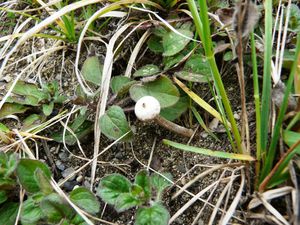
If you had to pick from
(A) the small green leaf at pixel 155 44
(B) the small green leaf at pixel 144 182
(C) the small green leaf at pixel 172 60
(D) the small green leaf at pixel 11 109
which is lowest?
(B) the small green leaf at pixel 144 182

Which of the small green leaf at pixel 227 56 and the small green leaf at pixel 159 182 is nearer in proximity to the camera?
the small green leaf at pixel 159 182

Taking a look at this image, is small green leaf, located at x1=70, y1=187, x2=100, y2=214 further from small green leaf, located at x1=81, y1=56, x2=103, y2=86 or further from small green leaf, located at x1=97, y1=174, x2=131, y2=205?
small green leaf, located at x1=81, y1=56, x2=103, y2=86

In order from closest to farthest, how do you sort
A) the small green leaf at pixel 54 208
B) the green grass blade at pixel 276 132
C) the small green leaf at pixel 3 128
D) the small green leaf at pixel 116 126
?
the green grass blade at pixel 276 132 < the small green leaf at pixel 54 208 < the small green leaf at pixel 116 126 < the small green leaf at pixel 3 128

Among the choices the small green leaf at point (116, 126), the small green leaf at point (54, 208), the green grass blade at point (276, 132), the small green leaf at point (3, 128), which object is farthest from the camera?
the small green leaf at point (3, 128)

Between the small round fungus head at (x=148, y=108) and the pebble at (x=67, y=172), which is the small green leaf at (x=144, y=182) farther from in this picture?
the pebble at (x=67, y=172)

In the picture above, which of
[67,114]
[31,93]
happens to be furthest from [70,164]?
[31,93]

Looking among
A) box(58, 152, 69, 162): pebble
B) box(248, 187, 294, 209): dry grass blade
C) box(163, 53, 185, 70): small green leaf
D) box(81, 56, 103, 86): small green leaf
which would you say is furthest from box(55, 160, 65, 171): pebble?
box(248, 187, 294, 209): dry grass blade

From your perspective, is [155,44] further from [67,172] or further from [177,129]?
[67,172]

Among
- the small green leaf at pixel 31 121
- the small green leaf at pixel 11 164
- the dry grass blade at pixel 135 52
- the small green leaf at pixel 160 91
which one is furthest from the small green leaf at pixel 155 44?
the small green leaf at pixel 11 164
